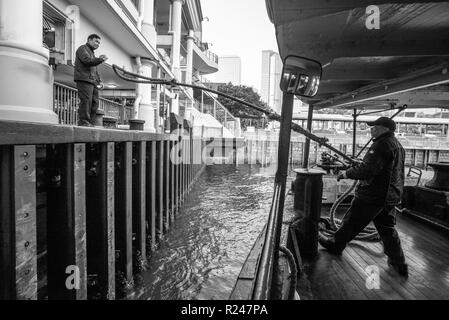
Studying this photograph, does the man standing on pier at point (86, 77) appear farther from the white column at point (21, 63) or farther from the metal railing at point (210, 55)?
the metal railing at point (210, 55)

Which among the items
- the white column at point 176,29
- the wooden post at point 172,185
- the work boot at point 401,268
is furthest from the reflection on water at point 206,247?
the white column at point 176,29

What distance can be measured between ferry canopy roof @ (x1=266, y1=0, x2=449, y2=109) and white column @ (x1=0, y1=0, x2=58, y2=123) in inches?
148

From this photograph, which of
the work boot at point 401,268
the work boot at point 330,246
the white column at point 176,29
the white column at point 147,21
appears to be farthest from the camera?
the white column at point 176,29

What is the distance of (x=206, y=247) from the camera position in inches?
252

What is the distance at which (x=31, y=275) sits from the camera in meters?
2.12

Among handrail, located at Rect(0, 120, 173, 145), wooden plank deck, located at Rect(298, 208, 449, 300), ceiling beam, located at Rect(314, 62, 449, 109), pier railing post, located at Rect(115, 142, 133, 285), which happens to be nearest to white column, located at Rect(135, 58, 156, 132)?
pier railing post, located at Rect(115, 142, 133, 285)

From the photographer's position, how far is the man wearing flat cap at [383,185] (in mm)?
3385

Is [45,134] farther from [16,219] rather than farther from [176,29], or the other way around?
[176,29]

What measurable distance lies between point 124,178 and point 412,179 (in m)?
8.17

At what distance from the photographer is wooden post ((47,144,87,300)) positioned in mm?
2574

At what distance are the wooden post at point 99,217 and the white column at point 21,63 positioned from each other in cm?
177

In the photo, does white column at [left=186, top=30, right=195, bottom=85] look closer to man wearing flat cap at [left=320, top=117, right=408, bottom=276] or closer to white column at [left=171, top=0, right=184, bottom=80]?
white column at [left=171, top=0, right=184, bottom=80]
